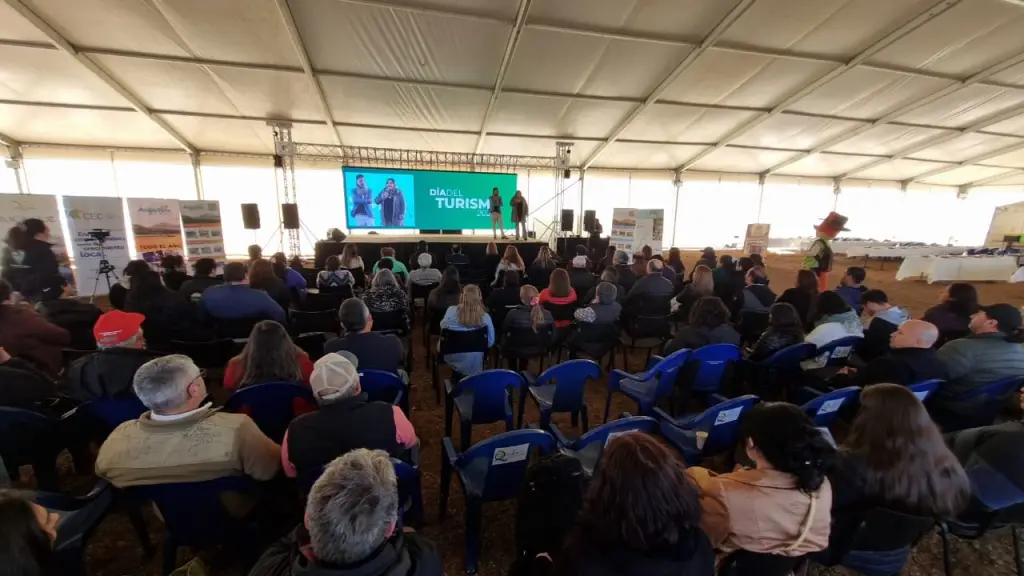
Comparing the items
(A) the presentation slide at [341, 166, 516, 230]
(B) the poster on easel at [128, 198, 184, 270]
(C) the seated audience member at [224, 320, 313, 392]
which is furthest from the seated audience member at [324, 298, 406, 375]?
(A) the presentation slide at [341, 166, 516, 230]

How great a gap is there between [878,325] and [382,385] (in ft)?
13.1

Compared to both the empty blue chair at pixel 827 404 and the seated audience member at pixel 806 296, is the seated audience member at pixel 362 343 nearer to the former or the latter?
the empty blue chair at pixel 827 404

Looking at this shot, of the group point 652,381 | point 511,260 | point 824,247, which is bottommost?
point 652,381

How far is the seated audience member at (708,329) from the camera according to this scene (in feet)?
10.2

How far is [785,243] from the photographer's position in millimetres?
18469

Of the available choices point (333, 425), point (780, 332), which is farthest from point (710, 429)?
point (333, 425)

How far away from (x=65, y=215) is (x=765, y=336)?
10205 millimetres

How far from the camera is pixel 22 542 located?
951 mm

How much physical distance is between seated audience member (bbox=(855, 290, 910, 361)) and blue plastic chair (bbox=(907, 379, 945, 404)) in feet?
3.15

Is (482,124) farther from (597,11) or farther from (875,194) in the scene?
(875,194)

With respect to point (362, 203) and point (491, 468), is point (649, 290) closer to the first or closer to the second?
point (491, 468)

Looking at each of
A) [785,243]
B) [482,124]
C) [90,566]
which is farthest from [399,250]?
[785,243]

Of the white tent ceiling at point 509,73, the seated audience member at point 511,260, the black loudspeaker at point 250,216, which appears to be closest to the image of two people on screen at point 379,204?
the white tent ceiling at point 509,73

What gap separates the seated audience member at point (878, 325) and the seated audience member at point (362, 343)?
3889mm
